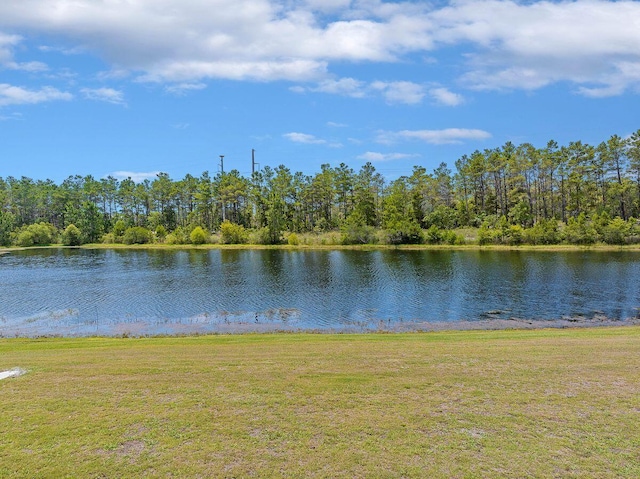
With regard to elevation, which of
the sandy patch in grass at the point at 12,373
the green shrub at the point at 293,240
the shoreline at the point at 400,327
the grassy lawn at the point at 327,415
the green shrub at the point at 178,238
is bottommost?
the shoreline at the point at 400,327

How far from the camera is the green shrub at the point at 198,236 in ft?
350

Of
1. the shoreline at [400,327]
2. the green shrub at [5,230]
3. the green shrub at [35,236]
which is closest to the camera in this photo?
the shoreline at [400,327]

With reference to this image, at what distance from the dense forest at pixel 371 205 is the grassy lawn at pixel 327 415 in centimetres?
8054

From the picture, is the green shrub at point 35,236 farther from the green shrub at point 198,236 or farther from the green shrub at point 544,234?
the green shrub at point 544,234

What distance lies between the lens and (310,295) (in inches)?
1468

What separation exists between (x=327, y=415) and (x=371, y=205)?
10159 centimetres

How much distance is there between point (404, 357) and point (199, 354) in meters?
6.66

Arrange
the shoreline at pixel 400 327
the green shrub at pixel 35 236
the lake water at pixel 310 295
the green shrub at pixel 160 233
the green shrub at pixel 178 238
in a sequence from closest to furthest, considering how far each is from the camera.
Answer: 1. the shoreline at pixel 400 327
2. the lake water at pixel 310 295
3. the green shrub at pixel 178 238
4. the green shrub at pixel 35 236
5. the green shrub at pixel 160 233

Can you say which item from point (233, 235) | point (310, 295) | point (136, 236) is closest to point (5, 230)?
point (136, 236)

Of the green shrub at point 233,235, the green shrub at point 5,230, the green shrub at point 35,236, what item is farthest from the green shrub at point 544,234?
the green shrub at point 5,230

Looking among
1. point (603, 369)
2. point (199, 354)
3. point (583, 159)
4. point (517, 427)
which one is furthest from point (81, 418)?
point (583, 159)

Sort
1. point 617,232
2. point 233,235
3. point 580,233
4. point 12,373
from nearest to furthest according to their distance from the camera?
1. point 12,373
2. point 617,232
3. point 580,233
4. point 233,235

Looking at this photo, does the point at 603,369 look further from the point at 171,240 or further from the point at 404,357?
the point at 171,240

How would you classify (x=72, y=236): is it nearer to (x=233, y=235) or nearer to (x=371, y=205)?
(x=233, y=235)
